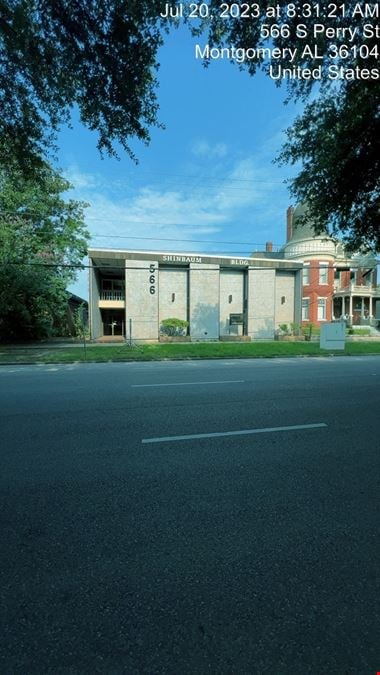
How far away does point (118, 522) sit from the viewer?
278 cm

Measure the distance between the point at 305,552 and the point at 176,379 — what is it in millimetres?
7464

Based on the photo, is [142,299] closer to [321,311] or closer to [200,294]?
[200,294]

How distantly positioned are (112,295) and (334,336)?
20980 millimetres

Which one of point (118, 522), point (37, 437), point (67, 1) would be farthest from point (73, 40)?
point (118, 522)

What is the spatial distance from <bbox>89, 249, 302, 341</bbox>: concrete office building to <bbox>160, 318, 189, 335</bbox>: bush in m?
0.55

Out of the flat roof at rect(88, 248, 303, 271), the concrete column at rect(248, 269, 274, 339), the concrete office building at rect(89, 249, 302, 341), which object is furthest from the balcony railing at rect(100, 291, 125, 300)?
the concrete column at rect(248, 269, 274, 339)

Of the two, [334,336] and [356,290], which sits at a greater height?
[356,290]

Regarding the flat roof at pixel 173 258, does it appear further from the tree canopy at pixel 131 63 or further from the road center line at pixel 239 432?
the road center line at pixel 239 432

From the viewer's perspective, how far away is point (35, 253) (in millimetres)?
22969

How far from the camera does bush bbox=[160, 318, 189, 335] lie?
2691 cm

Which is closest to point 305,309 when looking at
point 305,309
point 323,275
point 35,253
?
point 305,309

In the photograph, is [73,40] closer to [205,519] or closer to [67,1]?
[67,1]

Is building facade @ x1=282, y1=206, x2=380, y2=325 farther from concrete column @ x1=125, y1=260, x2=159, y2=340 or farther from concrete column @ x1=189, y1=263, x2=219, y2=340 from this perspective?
concrete column @ x1=125, y1=260, x2=159, y2=340

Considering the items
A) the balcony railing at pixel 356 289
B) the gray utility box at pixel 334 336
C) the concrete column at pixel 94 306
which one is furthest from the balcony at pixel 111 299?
the balcony railing at pixel 356 289
